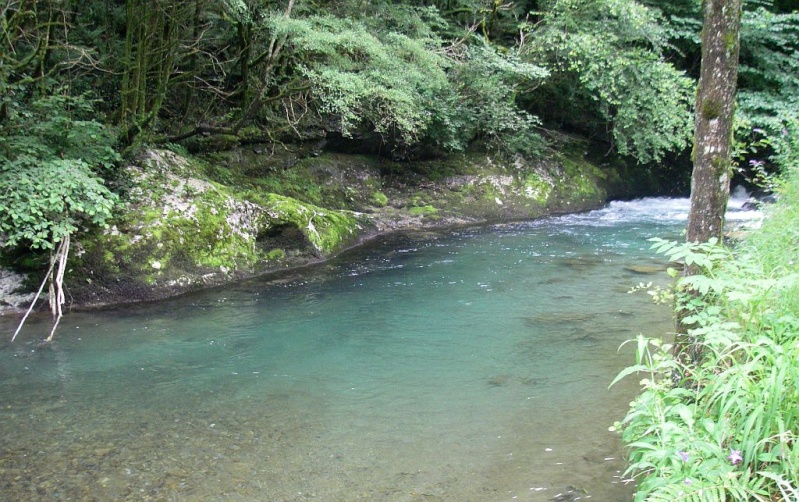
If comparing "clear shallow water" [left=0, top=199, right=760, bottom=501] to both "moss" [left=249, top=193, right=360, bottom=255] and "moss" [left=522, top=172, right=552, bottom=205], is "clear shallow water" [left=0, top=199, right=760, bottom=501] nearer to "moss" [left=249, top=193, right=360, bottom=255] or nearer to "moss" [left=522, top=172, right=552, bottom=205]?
"moss" [left=249, top=193, right=360, bottom=255]

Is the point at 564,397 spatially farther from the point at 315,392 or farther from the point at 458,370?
the point at 315,392

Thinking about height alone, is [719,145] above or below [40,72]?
below

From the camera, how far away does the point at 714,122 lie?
12.5 ft

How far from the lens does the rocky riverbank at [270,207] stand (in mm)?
8055

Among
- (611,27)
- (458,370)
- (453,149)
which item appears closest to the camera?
(458,370)

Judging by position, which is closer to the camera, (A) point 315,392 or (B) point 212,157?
(A) point 315,392

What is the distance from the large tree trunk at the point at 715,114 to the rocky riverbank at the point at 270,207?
674 cm

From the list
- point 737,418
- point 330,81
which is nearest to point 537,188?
point 330,81

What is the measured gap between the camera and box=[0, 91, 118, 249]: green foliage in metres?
6.80

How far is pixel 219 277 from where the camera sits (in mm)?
8758

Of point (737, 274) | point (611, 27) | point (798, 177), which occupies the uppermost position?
point (611, 27)

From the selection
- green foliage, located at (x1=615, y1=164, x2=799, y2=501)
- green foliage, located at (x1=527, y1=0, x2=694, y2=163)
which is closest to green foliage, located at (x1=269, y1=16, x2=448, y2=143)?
green foliage, located at (x1=527, y1=0, x2=694, y2=163)

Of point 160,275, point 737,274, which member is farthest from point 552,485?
point 160,275

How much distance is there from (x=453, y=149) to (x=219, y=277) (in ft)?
28.2
